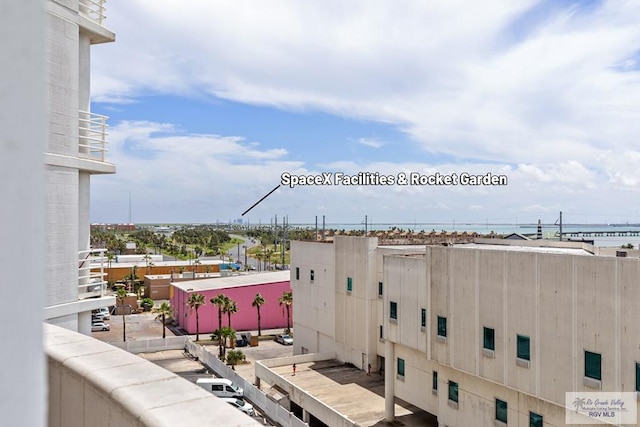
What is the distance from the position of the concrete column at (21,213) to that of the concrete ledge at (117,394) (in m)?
1.97

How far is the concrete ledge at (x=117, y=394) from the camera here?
3.03 metres

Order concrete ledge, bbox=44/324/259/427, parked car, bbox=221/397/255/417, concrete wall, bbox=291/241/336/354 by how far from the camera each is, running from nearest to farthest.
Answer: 1. concrete ledge, bbox=44/324/259/427
2. parked car, bbox=221/397/255/417
3. concrete wall, bbox=291/241/336/354

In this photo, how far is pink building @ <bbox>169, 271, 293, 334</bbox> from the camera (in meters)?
49.5

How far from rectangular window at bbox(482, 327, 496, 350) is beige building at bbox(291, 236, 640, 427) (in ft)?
0.11

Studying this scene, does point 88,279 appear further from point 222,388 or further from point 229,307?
point 229,307

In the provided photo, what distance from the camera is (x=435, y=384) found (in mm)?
21672

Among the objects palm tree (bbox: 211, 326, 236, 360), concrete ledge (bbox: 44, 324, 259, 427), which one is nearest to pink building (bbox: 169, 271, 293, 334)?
palm tree (bbox: 211, 326, 236, 360)

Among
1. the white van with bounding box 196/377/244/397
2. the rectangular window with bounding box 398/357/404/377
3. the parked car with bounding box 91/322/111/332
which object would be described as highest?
the rectangular window with bounding box 398/357/404/377

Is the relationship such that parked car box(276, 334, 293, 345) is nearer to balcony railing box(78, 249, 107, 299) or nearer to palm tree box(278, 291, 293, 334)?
palm tree box(278, 291, 293, 334)

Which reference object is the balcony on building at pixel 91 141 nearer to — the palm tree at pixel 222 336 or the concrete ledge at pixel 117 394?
the concrete ledge at pixel 117 394

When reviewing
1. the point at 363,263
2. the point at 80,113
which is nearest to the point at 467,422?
the point at 363,263

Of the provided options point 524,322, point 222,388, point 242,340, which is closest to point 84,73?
point 524,322

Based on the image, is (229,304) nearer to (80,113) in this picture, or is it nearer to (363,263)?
(363,263)

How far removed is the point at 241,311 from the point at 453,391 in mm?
33656
